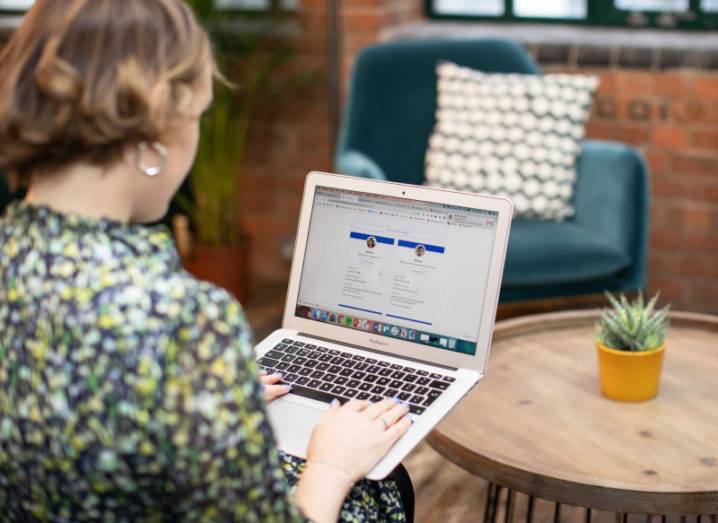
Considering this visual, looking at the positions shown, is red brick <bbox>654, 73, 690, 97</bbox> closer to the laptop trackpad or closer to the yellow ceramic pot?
the yellow ceramic pot

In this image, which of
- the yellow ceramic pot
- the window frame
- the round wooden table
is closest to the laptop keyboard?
the round wooden table

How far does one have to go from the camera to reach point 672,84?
10.4 feet

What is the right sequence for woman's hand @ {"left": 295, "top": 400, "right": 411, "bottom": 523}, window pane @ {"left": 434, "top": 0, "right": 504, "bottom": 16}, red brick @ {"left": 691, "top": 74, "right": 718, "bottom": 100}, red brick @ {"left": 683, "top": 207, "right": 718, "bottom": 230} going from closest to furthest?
woman's hand @ {"left": 295, "top": 400, "right": 411, "bottom": 523}, red brick @ {"left": 691, "top": 74, "right": 718, "bottom": 100}, red brick @ {"left": 683, "top": 207, "right": 718, "bottom": 230}, window pane @ {"left": 434, "top": 0, "right": 504, "bottom": 16}

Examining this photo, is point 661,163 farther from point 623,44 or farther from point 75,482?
point 75,482

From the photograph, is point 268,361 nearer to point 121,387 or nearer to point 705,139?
point 121,387

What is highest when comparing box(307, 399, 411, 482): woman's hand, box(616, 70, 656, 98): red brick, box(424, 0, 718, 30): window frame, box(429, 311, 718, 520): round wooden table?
box(424, 0, 718, 30): window frame

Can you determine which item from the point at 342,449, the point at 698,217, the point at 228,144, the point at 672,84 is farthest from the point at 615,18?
the point at 342,449

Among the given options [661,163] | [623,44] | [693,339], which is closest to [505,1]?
[623,44]

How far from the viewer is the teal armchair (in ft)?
8.59

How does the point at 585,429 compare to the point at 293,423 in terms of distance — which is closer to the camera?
the point at 293,423

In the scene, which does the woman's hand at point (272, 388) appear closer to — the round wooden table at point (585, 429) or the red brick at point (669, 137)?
the round wooden table at point (585, 429)

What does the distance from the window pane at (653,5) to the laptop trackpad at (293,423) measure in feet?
8.05

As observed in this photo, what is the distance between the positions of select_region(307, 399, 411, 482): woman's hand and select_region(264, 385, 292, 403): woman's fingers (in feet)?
0.50

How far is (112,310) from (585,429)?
87 centimetres
